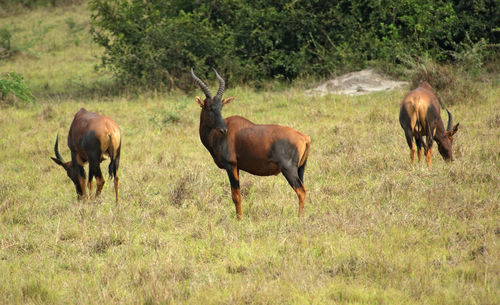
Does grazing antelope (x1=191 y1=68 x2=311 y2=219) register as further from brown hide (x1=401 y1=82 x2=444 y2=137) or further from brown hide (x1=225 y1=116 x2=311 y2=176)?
brown hide (x1=401 y1=82 x2=444 y2=137)

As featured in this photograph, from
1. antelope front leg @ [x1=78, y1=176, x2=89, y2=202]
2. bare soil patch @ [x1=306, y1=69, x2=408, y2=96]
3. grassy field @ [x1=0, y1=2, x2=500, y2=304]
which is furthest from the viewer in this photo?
bare soil patch @ [x1=306, y1=69, x2=408, y2=96]

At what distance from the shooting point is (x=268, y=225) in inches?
285

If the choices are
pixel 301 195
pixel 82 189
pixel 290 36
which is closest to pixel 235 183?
pixel 301 195

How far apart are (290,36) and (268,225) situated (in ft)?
41.2

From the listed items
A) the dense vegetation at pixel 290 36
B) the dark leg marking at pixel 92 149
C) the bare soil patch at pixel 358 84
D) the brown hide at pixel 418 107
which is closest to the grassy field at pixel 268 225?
the dark leg marking at pixel 92 149

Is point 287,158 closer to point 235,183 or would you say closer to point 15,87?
point 235,183

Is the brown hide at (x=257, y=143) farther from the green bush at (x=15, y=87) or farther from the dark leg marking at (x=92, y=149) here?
the green bush at (x=15, y=87)

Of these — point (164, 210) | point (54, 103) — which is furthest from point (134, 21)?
point (164, 210)

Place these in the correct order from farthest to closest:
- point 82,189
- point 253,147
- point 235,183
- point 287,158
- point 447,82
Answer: point 447,82 < point 82,189 < point 235,183 < point 253,147 < point 287,158

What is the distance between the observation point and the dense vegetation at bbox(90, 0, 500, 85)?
56.9ft

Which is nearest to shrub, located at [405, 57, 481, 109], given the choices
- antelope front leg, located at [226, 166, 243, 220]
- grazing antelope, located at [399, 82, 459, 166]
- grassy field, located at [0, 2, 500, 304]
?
grassy field, located at [0, 2, 500, 304]

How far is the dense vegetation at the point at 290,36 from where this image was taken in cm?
1734

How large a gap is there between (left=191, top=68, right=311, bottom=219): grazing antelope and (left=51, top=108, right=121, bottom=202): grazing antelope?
1.78 m

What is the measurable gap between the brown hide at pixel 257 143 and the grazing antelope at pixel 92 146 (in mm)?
2107
